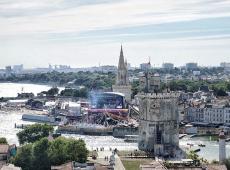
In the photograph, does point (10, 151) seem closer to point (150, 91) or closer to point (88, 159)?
point (88, 159)

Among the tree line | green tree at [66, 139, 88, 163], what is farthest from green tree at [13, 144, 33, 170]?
green tree at [66, 139, 88, 163]

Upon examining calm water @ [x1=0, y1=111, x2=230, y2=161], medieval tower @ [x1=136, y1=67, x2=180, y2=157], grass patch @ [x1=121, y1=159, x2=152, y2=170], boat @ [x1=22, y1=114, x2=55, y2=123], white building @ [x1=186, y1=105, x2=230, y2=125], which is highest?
medieval tower @ [x1=136, y1=67, x2=180, y2=157]

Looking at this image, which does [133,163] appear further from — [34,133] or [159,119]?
[34,133]

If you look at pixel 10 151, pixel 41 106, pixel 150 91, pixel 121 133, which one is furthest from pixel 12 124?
pixel 150 91

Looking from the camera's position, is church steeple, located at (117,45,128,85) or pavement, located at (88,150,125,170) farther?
church steeple, located at (117,45,128,85)

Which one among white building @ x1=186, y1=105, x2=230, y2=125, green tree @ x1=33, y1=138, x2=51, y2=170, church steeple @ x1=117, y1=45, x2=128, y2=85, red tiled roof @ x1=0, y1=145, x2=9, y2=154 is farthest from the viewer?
church steeple @ x1=117, y1=45, x2=128, y2=85

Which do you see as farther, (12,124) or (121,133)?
(12,124)

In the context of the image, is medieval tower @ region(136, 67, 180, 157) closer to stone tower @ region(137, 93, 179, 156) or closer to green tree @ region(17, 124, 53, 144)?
stone tower @ region(137, 93, 179, 156)

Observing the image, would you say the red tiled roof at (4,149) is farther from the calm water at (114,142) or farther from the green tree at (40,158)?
the calm water at (114,142)
